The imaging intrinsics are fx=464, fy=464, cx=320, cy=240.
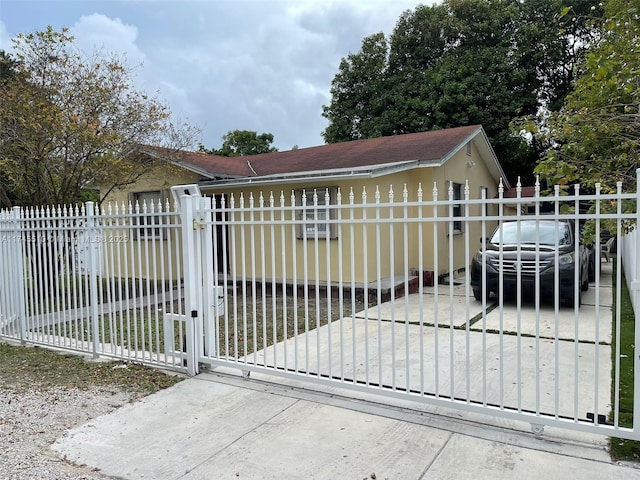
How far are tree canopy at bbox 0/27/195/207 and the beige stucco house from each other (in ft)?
4.52

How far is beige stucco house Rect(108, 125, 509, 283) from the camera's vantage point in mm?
10500

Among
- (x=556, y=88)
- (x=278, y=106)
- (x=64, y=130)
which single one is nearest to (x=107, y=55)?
(x=64, y=130)

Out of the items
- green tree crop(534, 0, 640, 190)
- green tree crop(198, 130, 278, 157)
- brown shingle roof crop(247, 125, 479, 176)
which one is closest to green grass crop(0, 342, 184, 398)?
green tree crop(534, 0, 640, 190)

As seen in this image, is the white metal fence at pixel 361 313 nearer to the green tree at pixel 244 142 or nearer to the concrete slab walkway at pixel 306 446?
the concrete slab walkway at pixel 306 446

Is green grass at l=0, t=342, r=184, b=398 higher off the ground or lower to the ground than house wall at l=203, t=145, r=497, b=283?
lower

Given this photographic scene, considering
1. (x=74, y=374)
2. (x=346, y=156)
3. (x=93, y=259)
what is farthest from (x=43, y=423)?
(x=346, y=156)

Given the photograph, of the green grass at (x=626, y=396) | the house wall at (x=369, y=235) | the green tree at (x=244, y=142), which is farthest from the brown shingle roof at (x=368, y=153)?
the green tree at (x=244, y=142)

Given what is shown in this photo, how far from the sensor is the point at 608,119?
4.92m

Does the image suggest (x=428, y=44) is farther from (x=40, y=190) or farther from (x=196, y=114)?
(x=40, y=190)

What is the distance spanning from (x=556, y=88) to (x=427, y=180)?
15.0m

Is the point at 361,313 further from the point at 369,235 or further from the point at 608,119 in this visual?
the point at 608,119

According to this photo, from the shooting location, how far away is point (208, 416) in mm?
4008

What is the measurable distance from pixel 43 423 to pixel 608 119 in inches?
245

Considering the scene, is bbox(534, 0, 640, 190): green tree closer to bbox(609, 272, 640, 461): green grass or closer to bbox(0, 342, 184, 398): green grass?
bbox(609, 272, 640, 461): green grass
